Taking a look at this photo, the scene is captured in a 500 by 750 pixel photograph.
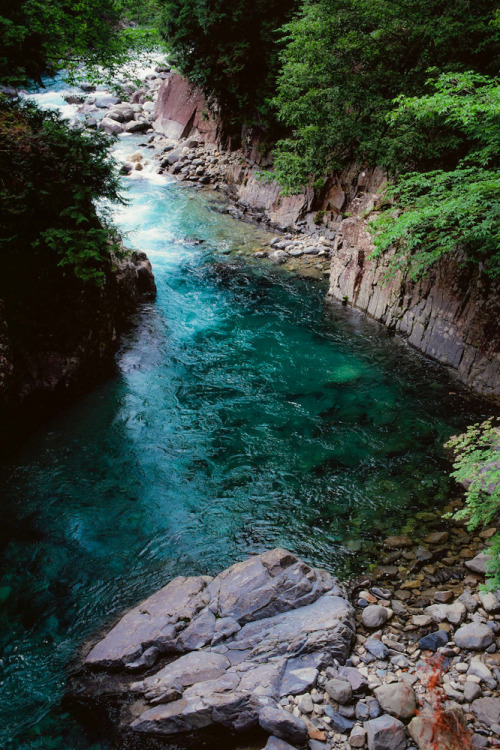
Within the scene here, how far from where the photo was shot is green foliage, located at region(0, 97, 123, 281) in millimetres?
7984

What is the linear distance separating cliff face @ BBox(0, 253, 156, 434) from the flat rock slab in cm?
488

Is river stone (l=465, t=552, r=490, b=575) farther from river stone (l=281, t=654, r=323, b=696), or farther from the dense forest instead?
the dense forest

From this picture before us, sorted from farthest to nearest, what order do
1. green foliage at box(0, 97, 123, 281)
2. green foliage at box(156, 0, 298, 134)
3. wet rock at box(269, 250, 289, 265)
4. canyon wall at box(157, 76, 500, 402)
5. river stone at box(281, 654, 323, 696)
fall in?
1. green foliage at box(156, 0, 298, 134)
2. wet rock at box(269, 250, 289, 265)
3. canyon wall at box(157, 76, 500, 402)
4. green foliage at box(0, 97, 123, 281)
5. river stone at box(281, 654, 323, 696)

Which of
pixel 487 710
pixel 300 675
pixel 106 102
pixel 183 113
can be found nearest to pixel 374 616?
pixel 300 675

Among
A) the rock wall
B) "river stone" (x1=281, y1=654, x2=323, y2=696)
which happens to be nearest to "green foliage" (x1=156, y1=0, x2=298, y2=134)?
the rock wall

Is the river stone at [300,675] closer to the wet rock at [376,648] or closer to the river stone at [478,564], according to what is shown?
the wet rock at [376,648]

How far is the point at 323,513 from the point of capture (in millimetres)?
6945

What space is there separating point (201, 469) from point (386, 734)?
15.7 feet

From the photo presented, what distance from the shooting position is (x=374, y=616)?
5.16 meters

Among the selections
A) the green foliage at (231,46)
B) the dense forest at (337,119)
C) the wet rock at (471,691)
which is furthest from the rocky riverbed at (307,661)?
the green foliage at (231,46)

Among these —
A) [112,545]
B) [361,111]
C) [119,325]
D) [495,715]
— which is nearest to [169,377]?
[119,325]

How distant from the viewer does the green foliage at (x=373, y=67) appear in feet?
37.5

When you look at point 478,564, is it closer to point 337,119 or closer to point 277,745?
point 277,745

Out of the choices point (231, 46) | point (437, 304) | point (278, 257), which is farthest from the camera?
point (231, 46)
